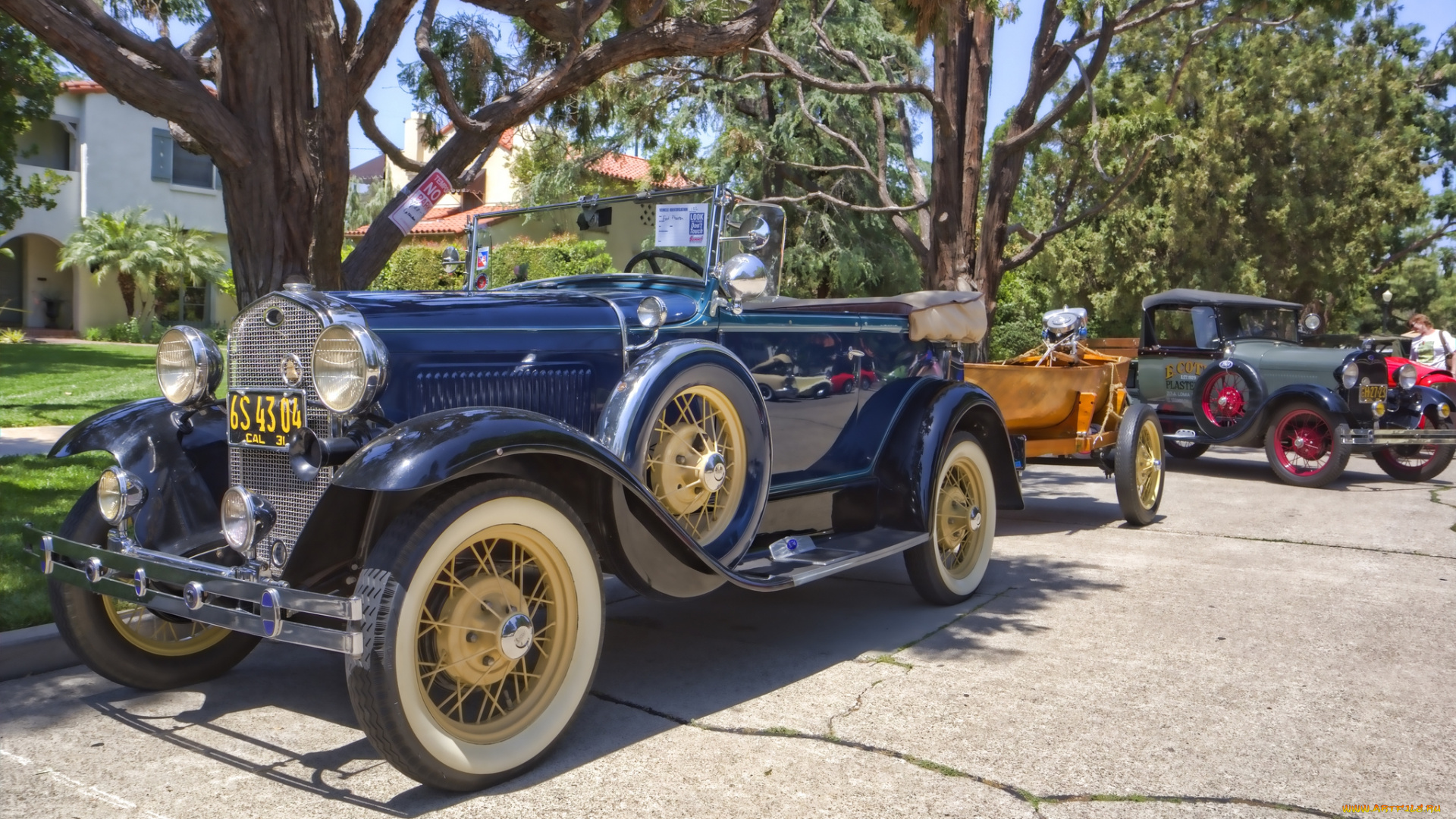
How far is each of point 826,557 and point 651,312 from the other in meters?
1.26

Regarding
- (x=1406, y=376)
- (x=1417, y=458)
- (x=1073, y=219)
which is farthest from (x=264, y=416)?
(x=1073, y=219)

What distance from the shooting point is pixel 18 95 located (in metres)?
13.1

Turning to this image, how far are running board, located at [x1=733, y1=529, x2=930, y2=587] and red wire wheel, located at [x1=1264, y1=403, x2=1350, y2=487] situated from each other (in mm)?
6459

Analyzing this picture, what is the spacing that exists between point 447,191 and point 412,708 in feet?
15.6

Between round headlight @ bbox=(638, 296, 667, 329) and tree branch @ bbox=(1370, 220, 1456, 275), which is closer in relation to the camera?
round headlight @ bbox=(638, 296, 667, 329)

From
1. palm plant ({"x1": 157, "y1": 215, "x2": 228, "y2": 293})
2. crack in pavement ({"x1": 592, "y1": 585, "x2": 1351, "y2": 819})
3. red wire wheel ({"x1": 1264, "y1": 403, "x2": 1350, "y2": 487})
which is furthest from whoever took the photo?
palm plant ({"x1": 157, "y1": 215, "x2": 228, "y2": 293})

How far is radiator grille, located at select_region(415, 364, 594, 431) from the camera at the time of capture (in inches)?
142

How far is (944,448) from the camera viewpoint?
203 inches

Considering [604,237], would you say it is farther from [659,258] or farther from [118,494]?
[118,494]

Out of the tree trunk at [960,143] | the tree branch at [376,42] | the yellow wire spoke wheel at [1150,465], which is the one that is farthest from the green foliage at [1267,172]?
the tree branch at [376,42]

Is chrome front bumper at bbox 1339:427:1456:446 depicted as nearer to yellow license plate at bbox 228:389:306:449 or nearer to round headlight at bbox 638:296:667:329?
round headlight at bbox 638:296:667:329

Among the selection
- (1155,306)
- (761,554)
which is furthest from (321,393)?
(1155,306)

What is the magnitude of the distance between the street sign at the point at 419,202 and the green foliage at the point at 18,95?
23.3 ft

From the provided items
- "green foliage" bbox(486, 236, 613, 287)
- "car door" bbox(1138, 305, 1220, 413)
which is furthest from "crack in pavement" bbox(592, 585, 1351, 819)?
"car door" bbox(1138, 305, 1220, 413)
